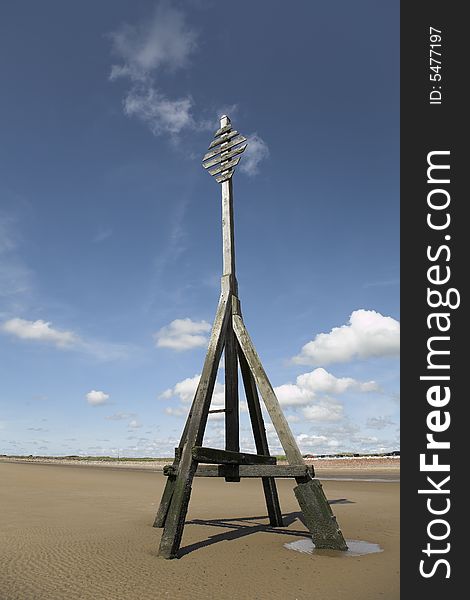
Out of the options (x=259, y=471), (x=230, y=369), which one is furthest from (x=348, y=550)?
(x=230, y=369)

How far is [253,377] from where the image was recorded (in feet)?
33.3

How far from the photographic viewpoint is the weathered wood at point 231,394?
9984 millimetres

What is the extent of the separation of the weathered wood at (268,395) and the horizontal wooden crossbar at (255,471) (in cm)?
19

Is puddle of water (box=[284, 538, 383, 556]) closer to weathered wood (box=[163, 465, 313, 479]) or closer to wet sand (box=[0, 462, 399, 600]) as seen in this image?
wet sand (box=[0, 462, 399, 600])

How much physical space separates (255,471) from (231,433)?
3.90 feet

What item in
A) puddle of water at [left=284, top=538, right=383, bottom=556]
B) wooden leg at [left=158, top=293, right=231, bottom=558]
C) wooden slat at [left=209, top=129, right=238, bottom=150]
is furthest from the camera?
wooden slat at [left=209, top=129, right=238, bottom=150]

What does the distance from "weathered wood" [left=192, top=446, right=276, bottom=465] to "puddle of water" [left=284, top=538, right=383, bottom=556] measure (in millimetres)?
1586

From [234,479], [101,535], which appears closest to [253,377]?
[234,479]

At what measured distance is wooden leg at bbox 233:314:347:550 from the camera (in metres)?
8.34

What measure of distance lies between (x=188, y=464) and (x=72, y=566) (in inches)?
85.7

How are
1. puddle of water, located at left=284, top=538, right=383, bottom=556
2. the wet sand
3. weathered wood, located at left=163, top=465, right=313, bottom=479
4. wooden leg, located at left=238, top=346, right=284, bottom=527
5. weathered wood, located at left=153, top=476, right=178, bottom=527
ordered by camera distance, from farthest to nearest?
wooden leg, located at left=238, top=346, right=284, bottom=527 < weathered wood, located at left=153, top=476, right=178, bottom=527 < weathered wood, located at left=163, top=465, right=313, bottom=479 < puddle of water, located at left=284, top=538, right=383, bottom=556 < the wet sand

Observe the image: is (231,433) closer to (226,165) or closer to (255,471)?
(255,471)

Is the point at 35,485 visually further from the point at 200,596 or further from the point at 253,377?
the point at 200,596

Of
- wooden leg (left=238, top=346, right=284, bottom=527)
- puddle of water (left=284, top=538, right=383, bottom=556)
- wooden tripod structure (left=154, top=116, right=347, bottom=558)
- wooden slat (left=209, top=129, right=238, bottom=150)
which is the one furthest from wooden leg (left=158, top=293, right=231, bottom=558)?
wooden slat (left=209, top=129, right=238, bottom=150)
